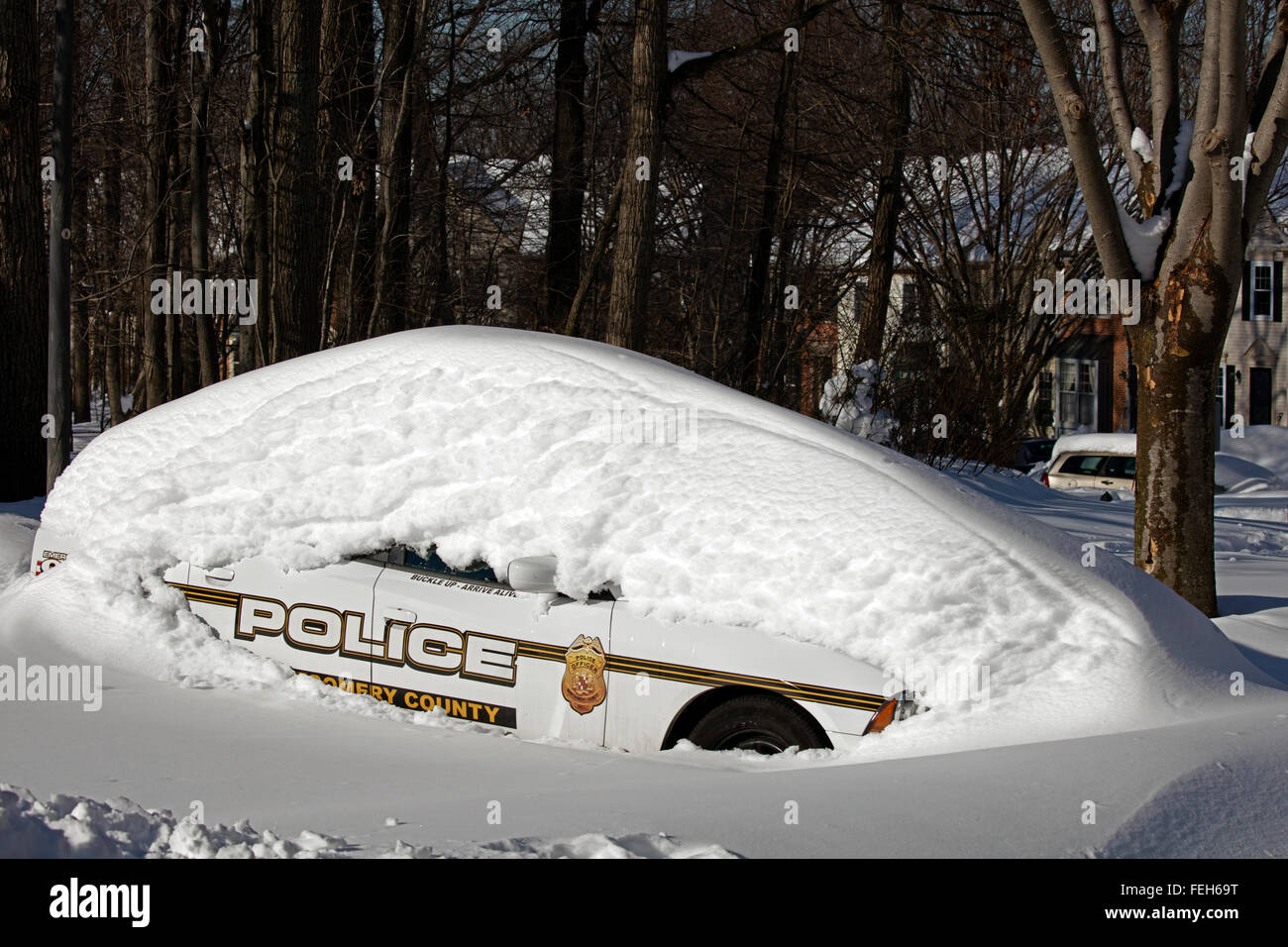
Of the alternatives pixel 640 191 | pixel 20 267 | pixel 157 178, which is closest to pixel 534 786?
pixel 640 191

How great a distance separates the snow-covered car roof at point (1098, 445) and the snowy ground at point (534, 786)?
57.2ft

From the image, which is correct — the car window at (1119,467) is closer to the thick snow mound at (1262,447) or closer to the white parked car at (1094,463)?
the white parked car at (1094,463)

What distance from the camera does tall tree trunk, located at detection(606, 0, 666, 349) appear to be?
11703 mm

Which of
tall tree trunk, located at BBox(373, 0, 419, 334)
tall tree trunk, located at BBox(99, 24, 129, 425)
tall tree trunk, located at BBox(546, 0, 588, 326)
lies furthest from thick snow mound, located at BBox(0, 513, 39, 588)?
tall tree trunk, located at BBox(99, 24, 129, 425)

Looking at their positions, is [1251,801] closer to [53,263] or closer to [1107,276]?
[1107,276]

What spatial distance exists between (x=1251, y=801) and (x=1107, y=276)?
190 inches

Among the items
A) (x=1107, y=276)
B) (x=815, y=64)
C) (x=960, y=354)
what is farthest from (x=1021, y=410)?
(x=1107, y=276)

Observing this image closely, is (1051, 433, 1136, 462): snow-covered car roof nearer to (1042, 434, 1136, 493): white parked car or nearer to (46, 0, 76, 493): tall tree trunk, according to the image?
(1042, 434, 1136, 493): white parked car

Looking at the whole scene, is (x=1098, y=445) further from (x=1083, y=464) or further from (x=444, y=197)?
(x=444, y=197)

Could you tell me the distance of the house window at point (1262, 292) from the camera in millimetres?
36469

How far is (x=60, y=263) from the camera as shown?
35.7 ft

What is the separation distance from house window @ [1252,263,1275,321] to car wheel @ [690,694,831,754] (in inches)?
1489
